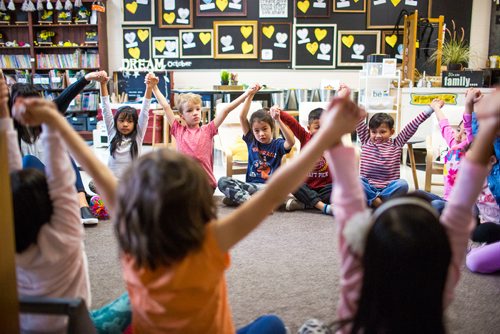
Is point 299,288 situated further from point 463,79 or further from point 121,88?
point 121,88

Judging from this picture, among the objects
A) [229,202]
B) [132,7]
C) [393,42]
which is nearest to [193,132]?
[229,202]

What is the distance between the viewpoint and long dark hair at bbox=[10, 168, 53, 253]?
117 centimetres

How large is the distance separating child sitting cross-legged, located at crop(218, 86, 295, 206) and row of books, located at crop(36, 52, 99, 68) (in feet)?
15.5

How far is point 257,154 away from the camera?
384 cm

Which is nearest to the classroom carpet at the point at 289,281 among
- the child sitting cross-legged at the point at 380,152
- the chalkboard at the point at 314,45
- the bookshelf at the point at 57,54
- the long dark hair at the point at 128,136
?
the long dark hair at the point at 128,136

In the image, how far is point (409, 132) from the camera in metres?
3.64

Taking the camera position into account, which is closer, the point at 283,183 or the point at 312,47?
the point at 283,183

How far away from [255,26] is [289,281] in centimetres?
608

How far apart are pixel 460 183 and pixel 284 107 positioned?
659 cm

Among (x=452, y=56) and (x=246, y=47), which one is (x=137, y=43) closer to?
(x=246, y=47)

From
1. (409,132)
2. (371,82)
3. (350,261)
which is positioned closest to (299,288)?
(350,261)

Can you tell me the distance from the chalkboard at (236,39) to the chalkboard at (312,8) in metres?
0.74

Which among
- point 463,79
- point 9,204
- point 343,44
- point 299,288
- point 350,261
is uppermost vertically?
point 343,44

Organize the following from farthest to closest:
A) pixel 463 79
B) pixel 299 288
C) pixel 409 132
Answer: pixel 463 79
pixel 409 132
pixel 299 288
